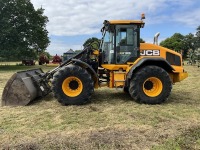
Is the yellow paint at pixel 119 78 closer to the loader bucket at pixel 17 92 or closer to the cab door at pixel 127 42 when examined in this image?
the cab door at pixel 127 42

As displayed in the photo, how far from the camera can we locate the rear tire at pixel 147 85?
24.7 ft

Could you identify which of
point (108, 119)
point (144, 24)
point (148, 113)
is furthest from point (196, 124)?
point (144, 24)

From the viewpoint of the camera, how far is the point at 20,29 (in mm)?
30188

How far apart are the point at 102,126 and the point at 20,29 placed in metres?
26.9

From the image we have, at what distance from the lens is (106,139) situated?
4.67 m

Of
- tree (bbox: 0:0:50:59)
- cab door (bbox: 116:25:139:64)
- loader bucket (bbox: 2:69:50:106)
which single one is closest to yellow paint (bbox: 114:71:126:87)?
cab door (bbox: 116:25:139:64)

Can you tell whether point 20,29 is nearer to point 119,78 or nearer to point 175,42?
point 119,78

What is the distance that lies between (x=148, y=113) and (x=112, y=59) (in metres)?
2.11

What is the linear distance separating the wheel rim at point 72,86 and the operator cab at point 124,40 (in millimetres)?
1183

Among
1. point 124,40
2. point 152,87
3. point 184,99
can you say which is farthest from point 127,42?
point 184,99

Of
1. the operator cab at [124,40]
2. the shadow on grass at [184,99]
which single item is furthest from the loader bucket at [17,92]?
the shadow on grass at [184,99]

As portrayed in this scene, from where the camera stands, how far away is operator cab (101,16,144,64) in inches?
306

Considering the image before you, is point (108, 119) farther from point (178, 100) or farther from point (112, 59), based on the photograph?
point (178, 100)

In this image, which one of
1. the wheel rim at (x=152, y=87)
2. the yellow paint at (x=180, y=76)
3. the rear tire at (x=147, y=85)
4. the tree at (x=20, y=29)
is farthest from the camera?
the tree at (x=20, y=29)
